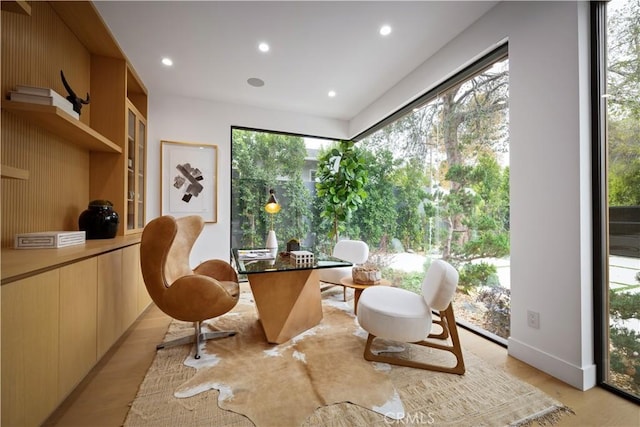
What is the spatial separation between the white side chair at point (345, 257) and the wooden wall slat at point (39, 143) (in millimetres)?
2425

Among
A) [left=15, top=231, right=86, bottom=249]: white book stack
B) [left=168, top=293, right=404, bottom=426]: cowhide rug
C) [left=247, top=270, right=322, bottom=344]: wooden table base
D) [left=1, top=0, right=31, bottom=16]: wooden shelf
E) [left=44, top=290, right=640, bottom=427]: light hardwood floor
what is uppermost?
[left=1, top=0, right=31, bottom=16]: wooden shelf

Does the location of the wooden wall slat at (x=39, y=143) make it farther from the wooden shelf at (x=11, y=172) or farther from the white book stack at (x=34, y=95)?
the wooden shelf at (x=11, y=172)

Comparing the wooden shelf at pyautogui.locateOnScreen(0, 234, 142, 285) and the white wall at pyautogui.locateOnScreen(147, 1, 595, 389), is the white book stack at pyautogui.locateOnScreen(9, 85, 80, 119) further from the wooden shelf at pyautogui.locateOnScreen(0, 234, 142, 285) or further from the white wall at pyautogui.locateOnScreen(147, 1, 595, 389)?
the white wall at pyautogui.locateOnScreen(147, 1, 595, 389)

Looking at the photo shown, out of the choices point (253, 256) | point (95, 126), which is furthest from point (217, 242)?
point (95, 126)

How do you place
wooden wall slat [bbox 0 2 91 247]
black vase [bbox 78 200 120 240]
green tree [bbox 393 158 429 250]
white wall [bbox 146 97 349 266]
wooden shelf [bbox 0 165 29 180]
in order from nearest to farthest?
wooden shelf [bbox 0 165 29 180]
wooden wall slat [bbox 0 2 91 247]
black vase [bbox 78 200 120 240]
green tree [bbox 393 158 429 250]
white wall [bbox 146 97 349 266]

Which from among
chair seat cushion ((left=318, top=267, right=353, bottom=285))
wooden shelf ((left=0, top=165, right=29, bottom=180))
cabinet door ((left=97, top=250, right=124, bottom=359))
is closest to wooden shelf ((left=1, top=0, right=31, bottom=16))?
wooden shelf ((left=0, top=165, right=29, bottom=180))

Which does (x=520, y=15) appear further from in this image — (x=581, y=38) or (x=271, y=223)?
(x=271, y=223)

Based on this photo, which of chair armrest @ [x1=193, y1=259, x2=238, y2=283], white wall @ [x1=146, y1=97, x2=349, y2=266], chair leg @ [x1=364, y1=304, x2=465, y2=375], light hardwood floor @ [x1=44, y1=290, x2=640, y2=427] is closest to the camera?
light hardwood floor @ [x1=44, y1=290, x2=640, y2=427]

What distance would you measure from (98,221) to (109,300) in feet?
2.63

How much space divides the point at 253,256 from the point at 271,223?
1631 millimetres

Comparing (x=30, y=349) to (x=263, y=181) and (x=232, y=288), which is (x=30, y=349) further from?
(x=263, y=181)

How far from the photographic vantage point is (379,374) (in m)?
1.72

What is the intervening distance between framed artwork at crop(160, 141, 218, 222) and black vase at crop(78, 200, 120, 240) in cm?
132

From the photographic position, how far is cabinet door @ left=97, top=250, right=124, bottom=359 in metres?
1.76
